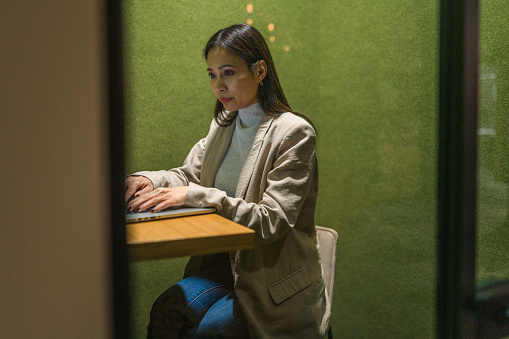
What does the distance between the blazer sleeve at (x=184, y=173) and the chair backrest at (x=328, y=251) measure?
1.55 feet

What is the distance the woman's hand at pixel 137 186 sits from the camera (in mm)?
847

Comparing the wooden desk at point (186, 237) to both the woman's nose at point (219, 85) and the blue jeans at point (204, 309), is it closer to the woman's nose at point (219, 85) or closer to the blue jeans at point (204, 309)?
the blue jeans at point (204, 309)

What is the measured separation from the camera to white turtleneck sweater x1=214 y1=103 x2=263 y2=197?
1069mm

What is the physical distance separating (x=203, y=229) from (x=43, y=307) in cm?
32

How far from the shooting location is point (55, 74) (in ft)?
2.23

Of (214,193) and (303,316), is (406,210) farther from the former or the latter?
(214,193)

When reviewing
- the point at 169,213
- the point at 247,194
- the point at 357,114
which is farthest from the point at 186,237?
the point at 357,114

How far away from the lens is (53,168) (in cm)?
69

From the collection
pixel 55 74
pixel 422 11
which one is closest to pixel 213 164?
pixel 55 74

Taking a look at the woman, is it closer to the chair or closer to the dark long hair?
the dark long hair

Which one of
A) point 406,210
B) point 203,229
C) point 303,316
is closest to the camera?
point 203,229

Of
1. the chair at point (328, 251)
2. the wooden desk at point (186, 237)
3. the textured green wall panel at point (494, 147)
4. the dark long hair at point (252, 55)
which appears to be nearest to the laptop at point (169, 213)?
the wooden desk at point (186, 237)

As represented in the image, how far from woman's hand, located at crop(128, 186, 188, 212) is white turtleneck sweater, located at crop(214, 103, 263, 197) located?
0.33 ft

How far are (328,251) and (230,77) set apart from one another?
0.63m
